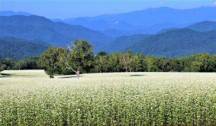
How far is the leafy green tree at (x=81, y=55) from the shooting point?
2689 inches

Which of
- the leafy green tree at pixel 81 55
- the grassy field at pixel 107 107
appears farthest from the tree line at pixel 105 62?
the grassy field at pixel 107 107

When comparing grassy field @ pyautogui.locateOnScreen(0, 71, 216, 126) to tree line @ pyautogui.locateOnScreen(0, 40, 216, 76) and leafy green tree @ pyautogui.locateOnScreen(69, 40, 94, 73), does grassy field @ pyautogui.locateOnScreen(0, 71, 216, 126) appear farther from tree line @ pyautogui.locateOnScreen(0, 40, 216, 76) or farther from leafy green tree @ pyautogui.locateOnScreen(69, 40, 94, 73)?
tree line @ pyautogui.locateOnScreen(0, 40, 216, 76)

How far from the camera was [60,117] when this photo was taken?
61.0 ft

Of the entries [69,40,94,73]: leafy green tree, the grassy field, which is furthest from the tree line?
the grassy field

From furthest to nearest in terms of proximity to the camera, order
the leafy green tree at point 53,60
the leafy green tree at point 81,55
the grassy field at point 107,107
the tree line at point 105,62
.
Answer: the leafy green tree at point 53,60, the tree line at point 105,62, the leafy green tree at point 81,55, the grassy field at point 107,107

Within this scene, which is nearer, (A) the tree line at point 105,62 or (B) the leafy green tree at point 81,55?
(B) the leafy green tree at point 81,55

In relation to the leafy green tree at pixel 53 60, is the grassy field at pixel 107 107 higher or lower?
lower

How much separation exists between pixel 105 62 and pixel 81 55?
98.4 ft

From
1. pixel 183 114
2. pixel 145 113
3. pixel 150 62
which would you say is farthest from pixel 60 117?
pixel 150 62

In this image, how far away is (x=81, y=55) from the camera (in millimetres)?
68500

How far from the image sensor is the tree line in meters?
69.4

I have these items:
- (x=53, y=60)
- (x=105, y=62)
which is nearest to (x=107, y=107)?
(x=53, y=60)

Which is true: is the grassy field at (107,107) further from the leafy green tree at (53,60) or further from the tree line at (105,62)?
the leafy green tree at (53,60)

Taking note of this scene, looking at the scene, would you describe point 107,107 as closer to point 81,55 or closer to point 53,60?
point 81,55
